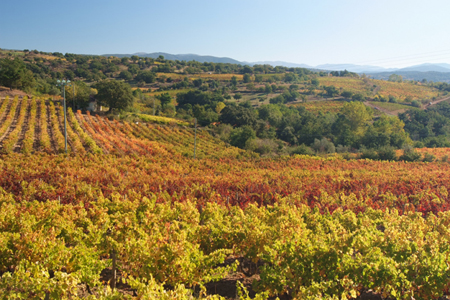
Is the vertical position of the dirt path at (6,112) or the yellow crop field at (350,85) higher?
the yellow crop field at (350,85)

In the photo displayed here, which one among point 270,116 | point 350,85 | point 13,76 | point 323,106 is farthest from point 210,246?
point 350,85

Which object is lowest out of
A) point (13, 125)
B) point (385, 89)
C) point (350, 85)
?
point (13, 125)

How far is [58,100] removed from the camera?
158 ft

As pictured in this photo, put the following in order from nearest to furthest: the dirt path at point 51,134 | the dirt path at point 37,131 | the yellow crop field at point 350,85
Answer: the dirt path at point 37,131 → the dirt path at point 51,134 → the yellow crop field at point 350,85

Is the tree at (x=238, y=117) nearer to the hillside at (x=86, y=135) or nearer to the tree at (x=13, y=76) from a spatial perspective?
the hillside at (x=86, y=135)

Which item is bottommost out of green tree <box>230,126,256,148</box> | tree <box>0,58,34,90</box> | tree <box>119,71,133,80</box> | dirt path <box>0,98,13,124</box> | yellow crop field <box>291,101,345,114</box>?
green tree <box>230,126,256,148</box>

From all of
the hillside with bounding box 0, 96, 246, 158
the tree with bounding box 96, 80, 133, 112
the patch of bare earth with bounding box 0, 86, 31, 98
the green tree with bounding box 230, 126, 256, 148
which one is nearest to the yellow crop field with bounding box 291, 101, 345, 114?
the green tree with bounding box 230, 126, 256, 148

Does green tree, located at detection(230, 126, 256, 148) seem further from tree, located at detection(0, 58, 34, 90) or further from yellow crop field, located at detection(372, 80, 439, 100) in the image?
yellow crop field, located at detection(372, 80, 439, 100)

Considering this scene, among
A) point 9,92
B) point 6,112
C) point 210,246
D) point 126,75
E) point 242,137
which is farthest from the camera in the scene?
point 126,75

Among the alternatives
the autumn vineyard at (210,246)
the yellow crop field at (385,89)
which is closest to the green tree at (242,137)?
the autumn vineyard at (210,246)

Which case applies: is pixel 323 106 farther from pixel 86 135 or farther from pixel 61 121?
pixel 86 135

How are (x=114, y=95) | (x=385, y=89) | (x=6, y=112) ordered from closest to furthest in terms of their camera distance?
(x=6, y=112) < (x=114, y=95) < (x=385, y=89)

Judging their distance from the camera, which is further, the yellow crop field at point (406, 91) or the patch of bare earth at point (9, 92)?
the yellow crop field at point (406, 91)

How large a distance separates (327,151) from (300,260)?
4293 centimetres
